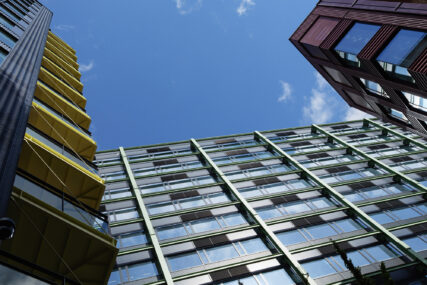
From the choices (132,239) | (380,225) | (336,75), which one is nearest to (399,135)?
(380,225)

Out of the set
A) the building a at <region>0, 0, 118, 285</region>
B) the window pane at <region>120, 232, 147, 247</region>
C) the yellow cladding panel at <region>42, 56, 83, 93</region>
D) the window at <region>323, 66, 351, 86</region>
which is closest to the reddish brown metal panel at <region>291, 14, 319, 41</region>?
the window at <region>323, 66, 351, 86</region>

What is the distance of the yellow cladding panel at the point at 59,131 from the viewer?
11727mm

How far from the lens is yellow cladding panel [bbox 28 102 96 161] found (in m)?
11.7

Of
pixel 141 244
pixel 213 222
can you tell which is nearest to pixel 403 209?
pixel 213 222

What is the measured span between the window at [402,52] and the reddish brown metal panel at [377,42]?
0.94 feet

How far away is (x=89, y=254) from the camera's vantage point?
8.28 metres

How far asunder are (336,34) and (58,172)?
17749 millimetres

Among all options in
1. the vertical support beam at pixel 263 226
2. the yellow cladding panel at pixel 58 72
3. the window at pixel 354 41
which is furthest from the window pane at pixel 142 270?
the window at pixel 354 41

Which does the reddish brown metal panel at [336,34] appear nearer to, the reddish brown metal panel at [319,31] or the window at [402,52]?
the reddish brown metal panel at [319,31]

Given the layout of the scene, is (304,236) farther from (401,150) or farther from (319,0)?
(401,150)

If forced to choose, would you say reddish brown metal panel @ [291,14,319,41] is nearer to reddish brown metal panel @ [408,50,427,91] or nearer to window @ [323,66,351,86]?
window @ [323,66,351,86]

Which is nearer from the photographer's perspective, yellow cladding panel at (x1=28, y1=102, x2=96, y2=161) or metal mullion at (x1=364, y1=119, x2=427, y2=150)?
yellow cladding panel at (x1=28, y1=102, x2=96, y2=161)

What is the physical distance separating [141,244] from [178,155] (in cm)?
1620

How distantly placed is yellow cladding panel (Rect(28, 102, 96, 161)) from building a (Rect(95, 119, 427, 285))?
1099 cm
